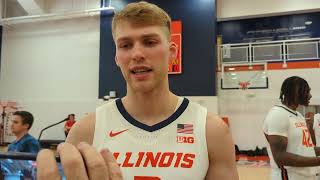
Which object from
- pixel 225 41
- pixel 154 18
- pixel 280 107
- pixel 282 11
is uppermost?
pixel 282 11

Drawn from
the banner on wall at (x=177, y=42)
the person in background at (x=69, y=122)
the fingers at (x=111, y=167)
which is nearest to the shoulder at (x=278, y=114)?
the fingers at (x=111, y=167)

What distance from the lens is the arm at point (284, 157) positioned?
2262 millimetres

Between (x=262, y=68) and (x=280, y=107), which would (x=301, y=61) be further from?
(x=280, y=107)

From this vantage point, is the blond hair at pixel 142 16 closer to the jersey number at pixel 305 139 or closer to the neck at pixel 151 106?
the neck at pixel 151 106

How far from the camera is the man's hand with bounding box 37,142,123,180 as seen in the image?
371mm

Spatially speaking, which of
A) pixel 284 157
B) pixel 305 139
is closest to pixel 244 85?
pixel 305 139

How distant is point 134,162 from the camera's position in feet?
3.93

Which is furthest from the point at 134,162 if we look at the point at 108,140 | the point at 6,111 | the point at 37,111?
the point at 6,111

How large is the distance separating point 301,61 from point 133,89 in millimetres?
5996

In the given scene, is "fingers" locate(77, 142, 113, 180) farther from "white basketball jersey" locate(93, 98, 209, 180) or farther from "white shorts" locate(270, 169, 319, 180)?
"white shorts" locate(270, 169, 319, 180)

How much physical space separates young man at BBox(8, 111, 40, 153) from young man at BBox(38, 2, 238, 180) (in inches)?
95.5

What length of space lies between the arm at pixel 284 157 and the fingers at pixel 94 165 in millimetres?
2142

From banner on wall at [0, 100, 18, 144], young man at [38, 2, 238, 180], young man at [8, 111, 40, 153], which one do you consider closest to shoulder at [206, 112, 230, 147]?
young man at [38, 2, 238, 180]

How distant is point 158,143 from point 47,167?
0.86 meters
